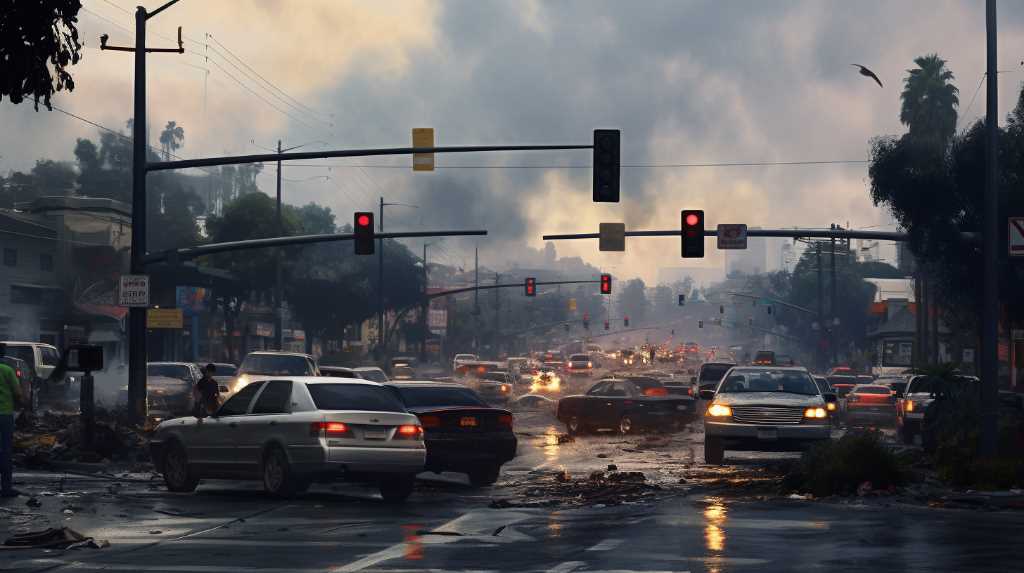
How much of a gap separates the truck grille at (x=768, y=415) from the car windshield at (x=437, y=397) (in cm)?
501

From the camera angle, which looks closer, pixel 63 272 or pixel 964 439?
pixel 964 439

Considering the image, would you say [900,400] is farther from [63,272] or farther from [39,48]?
[63,272]

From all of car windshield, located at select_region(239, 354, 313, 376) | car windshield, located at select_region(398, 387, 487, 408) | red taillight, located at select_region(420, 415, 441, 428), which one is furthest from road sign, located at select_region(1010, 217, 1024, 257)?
car windshield, located at select_region(239, 354, 313, 376)

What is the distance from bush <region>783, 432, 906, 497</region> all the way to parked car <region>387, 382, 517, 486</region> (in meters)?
4.70

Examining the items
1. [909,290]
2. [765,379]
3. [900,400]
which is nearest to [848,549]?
[765,379]

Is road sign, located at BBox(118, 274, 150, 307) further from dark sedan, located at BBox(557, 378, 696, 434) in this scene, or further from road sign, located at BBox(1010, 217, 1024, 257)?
road sign, located at BBox(1010, 217, 1024, 257)

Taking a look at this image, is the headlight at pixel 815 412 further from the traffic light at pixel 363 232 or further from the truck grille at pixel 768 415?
the traffic light at pixel 363 232

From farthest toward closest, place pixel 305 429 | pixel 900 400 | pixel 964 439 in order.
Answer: pixel 900 400, pixel 964 439, pixel 305 429

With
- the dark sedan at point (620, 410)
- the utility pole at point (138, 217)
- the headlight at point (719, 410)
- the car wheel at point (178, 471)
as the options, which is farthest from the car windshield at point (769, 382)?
the utility pole at point (138, 217)

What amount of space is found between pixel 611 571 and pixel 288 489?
317 inches

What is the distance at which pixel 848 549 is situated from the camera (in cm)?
1277

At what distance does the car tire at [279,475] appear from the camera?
18.4 metres

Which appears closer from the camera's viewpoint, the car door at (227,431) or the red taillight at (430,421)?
the car door at (227,431)

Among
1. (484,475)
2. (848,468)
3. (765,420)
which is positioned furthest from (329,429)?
(765,420)
